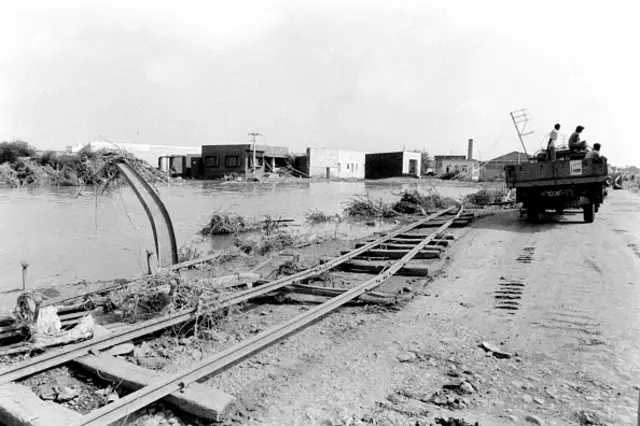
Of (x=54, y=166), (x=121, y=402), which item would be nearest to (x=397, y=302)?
(x=121, y=402)

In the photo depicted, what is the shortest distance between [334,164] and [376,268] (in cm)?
6361

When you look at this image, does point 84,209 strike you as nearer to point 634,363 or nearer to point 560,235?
point 560,235

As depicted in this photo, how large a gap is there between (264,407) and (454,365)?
1.85 m

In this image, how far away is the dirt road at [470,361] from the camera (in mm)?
3516

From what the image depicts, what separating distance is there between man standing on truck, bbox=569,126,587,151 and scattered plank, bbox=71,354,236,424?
A: 13.8 m

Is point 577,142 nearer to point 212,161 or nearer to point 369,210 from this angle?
point 369,210

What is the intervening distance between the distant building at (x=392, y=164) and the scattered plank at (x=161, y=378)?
72421mm

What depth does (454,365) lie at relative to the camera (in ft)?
14.3

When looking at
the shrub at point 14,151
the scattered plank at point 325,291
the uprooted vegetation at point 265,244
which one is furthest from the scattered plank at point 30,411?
the shrub at point 14,151

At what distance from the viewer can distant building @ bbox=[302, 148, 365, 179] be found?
66625 mm

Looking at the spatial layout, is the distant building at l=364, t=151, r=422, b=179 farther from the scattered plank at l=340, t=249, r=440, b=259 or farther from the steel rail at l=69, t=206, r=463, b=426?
the steel rail at l=69, t=206, r=463, b=426

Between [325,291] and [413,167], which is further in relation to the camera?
[413,167]

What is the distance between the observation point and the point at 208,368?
3.88 metres

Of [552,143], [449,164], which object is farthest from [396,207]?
[449,164]
